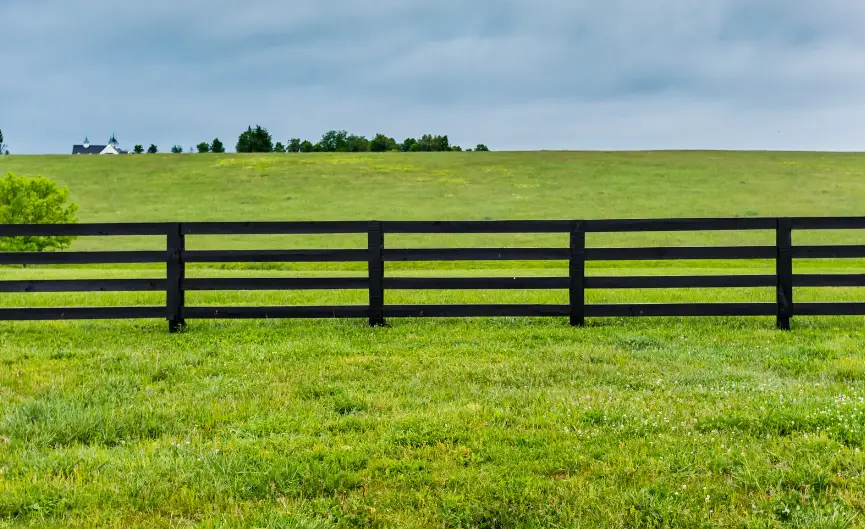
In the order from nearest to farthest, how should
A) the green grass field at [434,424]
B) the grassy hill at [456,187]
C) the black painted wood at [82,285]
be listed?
the green grass field at [434,424]
the black painted wood at [82,285]
the grassy hill at [456,187]

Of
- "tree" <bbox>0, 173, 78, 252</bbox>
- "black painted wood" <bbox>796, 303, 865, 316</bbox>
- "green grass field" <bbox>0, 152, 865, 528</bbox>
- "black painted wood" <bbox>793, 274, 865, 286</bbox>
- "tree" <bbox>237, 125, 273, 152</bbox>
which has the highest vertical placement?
"tree" <bbox>237, 125, 273, 152</bbox>

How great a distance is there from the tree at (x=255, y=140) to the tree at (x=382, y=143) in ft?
58.6

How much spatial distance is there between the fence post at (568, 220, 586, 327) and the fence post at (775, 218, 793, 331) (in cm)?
270

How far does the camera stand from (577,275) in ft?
31.6

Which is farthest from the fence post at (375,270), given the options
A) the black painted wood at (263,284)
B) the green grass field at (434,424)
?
the green grass field at (434,424)

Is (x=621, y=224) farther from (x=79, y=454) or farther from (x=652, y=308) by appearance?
(x=79, y=454)

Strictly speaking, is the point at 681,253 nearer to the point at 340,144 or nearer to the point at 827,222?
the point at 827,222

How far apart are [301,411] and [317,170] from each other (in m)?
53.5

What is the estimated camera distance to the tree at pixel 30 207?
33531mm

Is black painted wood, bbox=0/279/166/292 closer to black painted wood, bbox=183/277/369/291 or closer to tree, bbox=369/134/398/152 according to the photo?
black painted wood, bbox=183/277/369/291

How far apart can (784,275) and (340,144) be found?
386 ft

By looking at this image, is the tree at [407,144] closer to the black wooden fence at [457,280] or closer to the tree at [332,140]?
the tree at [332,140]

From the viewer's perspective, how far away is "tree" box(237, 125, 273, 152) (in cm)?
10812

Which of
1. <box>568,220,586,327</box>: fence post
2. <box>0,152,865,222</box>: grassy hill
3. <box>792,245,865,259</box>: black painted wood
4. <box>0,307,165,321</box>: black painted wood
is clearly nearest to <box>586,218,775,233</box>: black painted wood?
<box>568,220,586,327</box>: fence post
